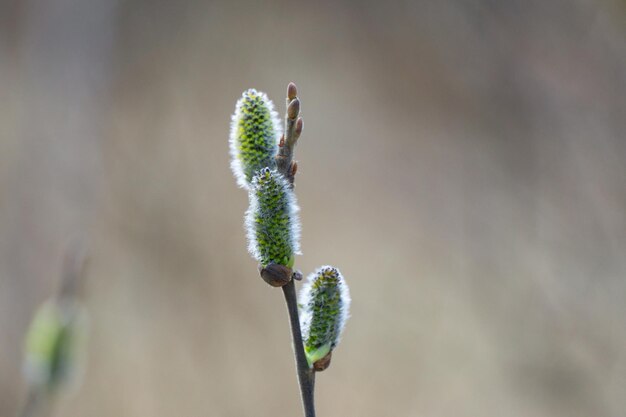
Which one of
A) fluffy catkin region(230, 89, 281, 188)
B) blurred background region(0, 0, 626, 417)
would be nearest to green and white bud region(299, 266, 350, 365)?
fluffy catkin region(230, 89, 281, 188)

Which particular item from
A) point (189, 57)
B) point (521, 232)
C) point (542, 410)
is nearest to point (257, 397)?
point (542, 410)

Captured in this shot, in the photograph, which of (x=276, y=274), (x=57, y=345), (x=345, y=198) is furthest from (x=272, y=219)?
(x=345, y=198)

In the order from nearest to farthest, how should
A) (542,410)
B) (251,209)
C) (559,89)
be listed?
(251,209), (542,410), (559,89)

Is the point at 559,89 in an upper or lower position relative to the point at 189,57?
lower

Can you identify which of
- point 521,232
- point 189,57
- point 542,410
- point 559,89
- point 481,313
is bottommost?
point 542,410

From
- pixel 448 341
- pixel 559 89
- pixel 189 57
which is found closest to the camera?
pixel 448 341

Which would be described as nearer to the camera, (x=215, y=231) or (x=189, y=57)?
(x=215, y=231)

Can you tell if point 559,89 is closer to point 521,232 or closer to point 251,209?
point 521,232
